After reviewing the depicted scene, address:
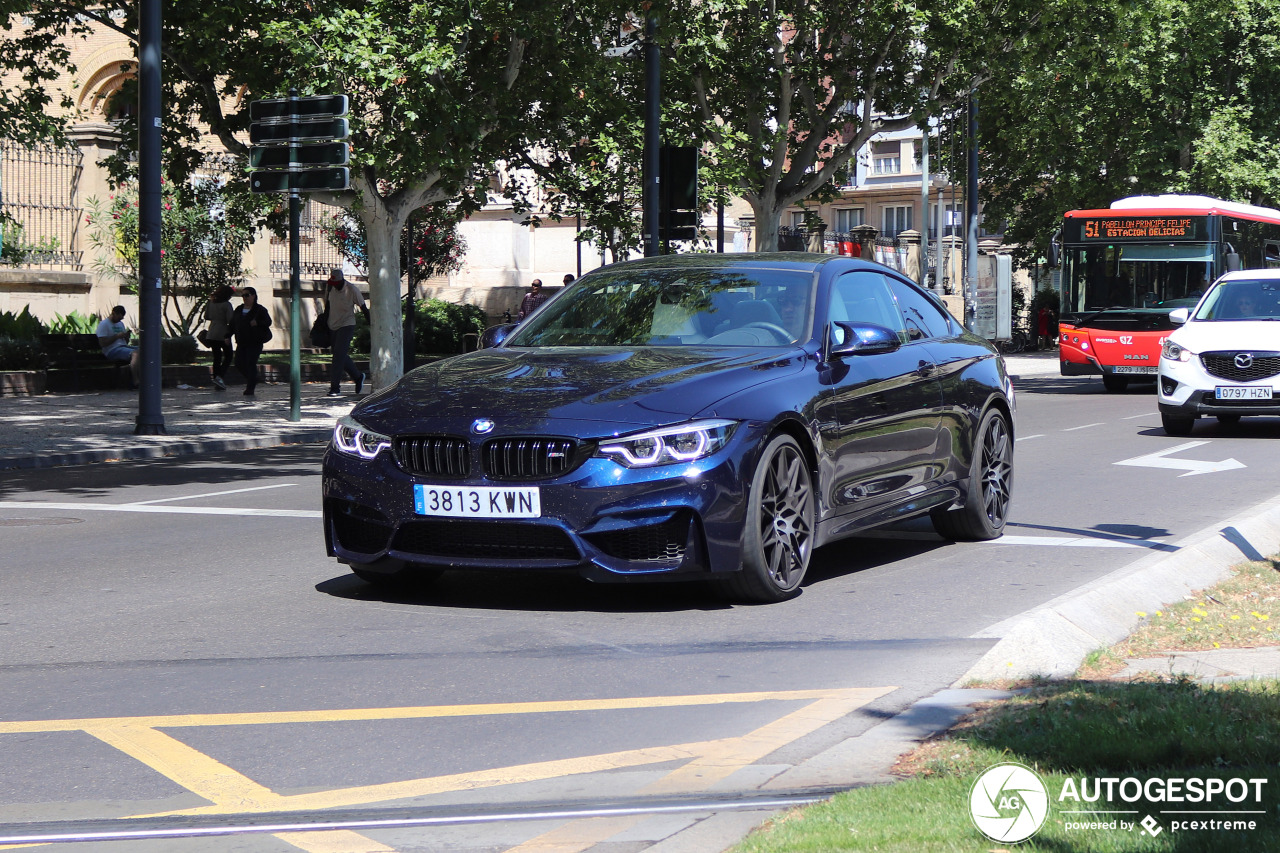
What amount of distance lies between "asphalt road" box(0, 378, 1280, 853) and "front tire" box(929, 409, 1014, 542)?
0.43ft

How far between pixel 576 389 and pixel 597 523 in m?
0.65

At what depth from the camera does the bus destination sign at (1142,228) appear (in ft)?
91.7

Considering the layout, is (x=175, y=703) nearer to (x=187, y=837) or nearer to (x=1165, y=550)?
(x=187, y=837)

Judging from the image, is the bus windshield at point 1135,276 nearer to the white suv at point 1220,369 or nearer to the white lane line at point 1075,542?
the white suv at point 1220,369

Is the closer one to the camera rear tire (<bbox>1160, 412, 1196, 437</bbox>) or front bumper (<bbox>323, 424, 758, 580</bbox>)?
front bumper (<bbox>323, 424, 758, 580</bbox>)

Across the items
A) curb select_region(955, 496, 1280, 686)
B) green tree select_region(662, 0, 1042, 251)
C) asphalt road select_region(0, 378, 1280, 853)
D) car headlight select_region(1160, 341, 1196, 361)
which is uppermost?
green tree select_region(662, 0, 1042, 251)

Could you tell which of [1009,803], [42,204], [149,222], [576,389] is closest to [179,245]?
[42,204]

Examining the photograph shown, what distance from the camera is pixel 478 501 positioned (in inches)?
275

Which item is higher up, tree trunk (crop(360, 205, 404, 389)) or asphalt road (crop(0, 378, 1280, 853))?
tree trunk (crop(360, 205, 404, 389))

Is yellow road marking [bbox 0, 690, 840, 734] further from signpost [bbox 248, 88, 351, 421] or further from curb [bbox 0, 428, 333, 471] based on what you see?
signpost [bbox 248, 88, 351, 421]

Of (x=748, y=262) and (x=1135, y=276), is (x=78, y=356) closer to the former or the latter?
(x=1135, y=276)

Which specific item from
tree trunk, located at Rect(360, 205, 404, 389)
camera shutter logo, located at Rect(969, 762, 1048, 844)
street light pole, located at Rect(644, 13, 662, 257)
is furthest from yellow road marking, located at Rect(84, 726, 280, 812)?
tree trunk, located at Rect(360, 205, 404, 389)

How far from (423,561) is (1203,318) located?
45.6 ft

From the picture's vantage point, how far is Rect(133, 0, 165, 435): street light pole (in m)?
18.5
